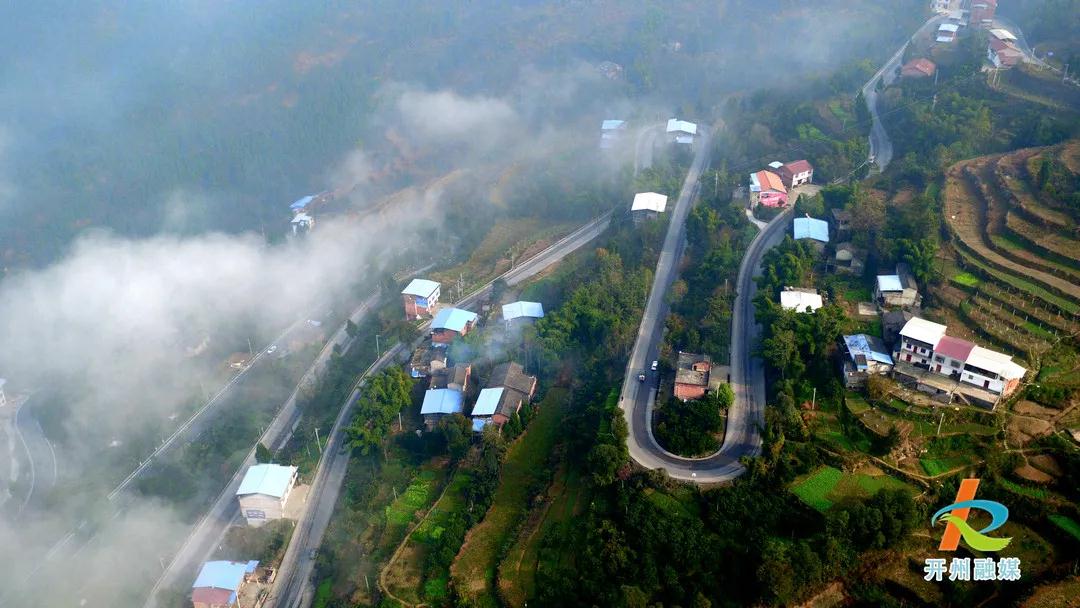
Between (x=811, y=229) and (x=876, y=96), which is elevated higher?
(x=811, y=229)

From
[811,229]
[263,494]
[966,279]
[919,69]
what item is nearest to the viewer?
[966,279]

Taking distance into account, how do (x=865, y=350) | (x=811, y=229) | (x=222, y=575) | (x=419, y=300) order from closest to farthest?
(x=865, y=350) → (x=222, y=575) → (x=811, y=229) → (x=419, y=300)

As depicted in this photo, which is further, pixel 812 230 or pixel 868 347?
pixel 812 230

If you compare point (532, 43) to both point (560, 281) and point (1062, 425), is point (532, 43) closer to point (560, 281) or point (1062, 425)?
point (560, 281)

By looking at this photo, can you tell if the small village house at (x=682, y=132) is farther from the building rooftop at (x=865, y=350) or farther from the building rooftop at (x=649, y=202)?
the building rooftop at (x=865, y=350)

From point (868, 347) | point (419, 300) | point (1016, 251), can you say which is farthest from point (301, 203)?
point (1016, 251)

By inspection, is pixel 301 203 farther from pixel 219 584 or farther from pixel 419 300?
pixel 219 584

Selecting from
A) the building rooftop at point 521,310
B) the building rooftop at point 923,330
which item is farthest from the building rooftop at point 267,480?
the building rooftop at point 923,330
